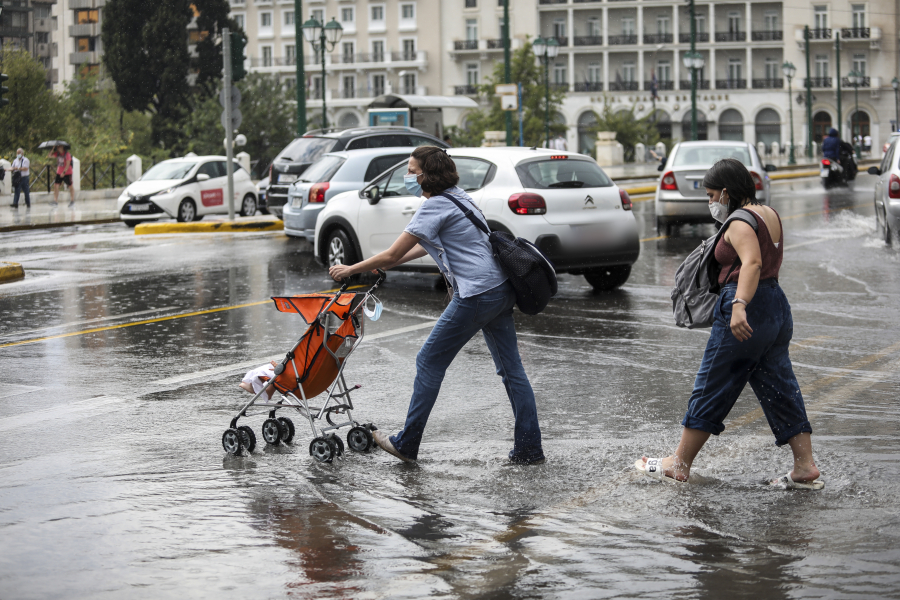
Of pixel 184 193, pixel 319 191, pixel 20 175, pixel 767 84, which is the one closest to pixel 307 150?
pixel 184 193

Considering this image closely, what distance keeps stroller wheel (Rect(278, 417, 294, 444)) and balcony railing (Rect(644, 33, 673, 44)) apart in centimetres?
8479

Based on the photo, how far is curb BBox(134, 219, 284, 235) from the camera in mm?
22312

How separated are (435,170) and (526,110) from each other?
55.7 meters

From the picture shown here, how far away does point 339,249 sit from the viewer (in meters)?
14.1

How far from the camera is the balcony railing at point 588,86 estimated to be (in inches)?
3499

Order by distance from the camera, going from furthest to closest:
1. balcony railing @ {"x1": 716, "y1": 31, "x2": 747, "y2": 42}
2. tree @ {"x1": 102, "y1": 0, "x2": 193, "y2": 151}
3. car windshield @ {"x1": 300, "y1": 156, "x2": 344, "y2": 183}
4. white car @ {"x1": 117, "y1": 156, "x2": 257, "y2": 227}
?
balcony railing @ {"x1": 716, "y1": 31, "x2": 747, "y2": 42} < tree @ {"x1": 102, "y1": 0, "x2": 193, "y2": 151} < white car @ {"x1": 117, "y1": 156, "x2": 257, "y2": 227} < car windshield @ {"x1": 300, "y1": 156, "x2": 344, "y2": 183}

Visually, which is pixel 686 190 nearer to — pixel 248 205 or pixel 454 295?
pixel 248 205

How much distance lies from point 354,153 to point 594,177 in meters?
5.97

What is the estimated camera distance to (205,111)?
2029 inches

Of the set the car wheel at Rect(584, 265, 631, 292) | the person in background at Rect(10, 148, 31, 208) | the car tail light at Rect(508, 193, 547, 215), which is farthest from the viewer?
the person in background at Rect(10, 148, 31, 208)

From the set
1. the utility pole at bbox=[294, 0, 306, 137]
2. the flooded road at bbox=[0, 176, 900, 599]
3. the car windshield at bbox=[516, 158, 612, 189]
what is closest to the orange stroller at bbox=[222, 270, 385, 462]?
the flooded road at bbox=[0, 176, 900, 599]

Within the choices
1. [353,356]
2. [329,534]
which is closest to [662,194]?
[353,356]

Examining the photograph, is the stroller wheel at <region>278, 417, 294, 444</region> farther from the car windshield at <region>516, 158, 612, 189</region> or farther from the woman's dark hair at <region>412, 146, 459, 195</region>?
the car windshield at <region>516, 158, 612, 189</region>

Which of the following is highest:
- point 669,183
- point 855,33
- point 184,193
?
point 855,33
